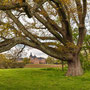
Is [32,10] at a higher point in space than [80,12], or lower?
lower

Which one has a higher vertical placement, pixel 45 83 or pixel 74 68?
pixel 74 68

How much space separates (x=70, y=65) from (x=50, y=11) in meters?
7.08

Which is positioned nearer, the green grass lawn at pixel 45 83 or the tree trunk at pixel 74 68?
the green grass lawn at pixel 45 83

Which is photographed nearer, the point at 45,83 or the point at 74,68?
the point at 45,83

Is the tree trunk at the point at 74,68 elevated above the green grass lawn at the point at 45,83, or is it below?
above

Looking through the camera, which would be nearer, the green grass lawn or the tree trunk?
the green grass lawn

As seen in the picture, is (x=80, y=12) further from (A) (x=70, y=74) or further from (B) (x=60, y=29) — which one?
(A) (x=70, y=74)

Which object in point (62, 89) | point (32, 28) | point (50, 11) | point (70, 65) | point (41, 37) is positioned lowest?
point (62, 89)

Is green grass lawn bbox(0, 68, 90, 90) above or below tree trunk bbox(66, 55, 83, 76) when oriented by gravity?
below

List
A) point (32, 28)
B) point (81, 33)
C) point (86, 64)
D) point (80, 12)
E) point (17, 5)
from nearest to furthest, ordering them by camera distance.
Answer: point (17, 5), point (80, 12), point (81, 33), point (32, 28), point (86, 64)

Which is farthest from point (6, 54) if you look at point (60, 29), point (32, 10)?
point (32, 10)

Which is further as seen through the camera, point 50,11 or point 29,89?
point 50,11

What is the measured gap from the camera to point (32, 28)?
63.1 feet

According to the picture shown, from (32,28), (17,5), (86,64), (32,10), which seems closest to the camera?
(17,5)
